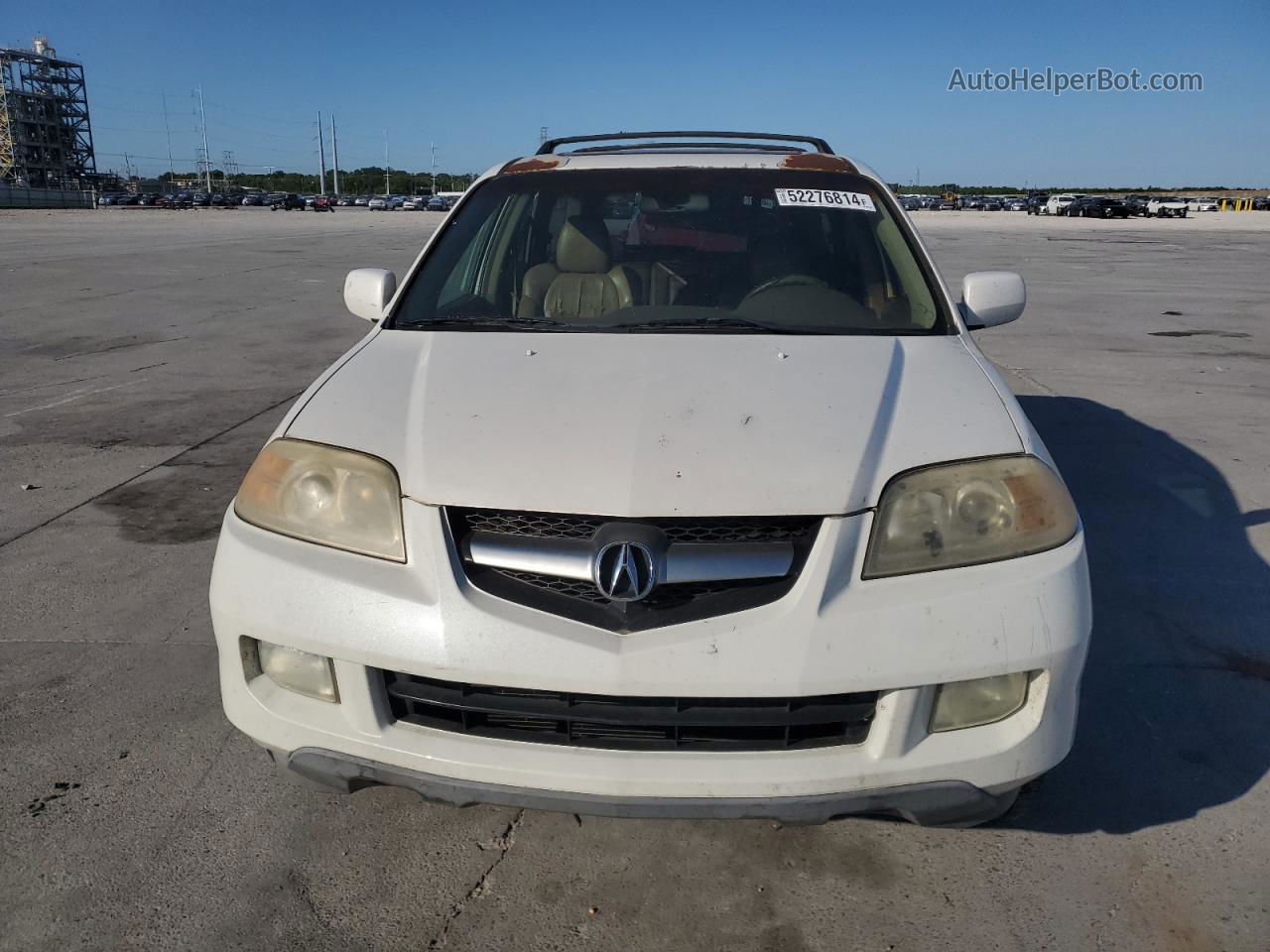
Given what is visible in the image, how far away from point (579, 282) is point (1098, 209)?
69863 mm

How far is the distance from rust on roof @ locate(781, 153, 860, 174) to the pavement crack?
7.63ft

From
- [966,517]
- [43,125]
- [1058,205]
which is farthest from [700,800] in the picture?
[43,125]

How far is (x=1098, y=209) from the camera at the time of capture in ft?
212

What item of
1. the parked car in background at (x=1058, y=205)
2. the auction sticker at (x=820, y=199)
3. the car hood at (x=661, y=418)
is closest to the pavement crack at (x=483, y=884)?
the car hood at (x=661, y=418)

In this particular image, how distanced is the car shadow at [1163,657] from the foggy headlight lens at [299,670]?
64.2 inches

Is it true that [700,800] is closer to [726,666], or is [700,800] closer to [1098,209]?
[726,666]

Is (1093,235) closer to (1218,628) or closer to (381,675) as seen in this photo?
(1218,628)

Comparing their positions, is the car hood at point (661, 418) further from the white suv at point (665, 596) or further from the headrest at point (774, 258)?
the headrest at point (774, 258)

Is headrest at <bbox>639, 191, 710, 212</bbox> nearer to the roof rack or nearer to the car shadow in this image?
the roof rack

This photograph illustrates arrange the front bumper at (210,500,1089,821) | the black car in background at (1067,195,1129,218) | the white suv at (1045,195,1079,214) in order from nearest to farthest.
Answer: the front bumper at (210,500,1089,821) < the black car in background at (1067,195,1129,218) < the white suv at (1045,195,1079,214)

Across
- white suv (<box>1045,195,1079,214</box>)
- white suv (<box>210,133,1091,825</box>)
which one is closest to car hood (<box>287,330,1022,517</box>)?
white suv (<box>210,133,1091,825</box>)

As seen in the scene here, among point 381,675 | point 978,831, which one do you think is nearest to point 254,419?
point 381,675

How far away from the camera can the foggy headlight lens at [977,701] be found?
204cm

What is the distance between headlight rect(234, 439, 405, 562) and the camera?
2.19 m
